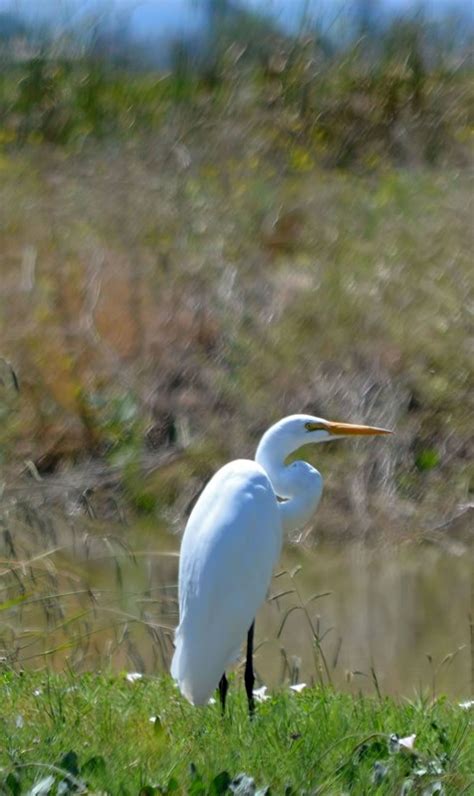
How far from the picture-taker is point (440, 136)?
11.9 metres

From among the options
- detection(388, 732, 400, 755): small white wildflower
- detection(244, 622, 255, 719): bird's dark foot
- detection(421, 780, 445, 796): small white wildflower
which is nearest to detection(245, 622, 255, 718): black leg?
detection(244, 622, 255, 719): bird's dark foot

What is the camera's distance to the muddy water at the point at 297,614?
18.5 ft

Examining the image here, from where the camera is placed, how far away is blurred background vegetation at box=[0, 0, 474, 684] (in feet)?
27.8

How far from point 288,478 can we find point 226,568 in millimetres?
468

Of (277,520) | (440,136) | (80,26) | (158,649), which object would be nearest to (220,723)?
(277,520)

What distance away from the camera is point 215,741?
403 cm

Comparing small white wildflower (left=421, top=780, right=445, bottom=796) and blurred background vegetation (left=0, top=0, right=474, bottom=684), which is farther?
blurred background vegetation (left=0, top=0, right=474, bottom=684)

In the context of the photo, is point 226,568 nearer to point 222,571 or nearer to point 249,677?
point 222,571

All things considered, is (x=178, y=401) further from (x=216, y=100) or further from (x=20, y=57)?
(x=20, y=57)

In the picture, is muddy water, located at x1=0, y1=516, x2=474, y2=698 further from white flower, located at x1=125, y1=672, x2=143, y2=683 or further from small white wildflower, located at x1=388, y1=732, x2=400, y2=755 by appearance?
small white wildflower, located at x1=388, y1=732, x2=400, y2=755

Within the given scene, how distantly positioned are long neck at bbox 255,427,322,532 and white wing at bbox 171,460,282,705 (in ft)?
0.53

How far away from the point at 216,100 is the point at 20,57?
160cm

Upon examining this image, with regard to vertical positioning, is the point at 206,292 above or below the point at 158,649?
below

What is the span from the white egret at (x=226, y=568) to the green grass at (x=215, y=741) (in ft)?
0.44
